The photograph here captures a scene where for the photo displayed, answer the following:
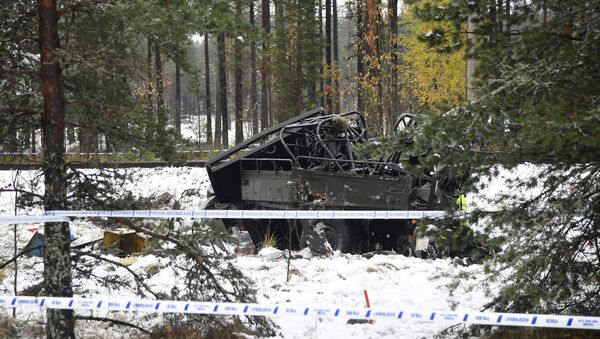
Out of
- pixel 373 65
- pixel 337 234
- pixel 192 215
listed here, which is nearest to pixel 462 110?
pixel 192 215

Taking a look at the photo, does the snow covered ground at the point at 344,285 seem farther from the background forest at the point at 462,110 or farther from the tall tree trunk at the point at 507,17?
the tall tree trunk at the point at 507,17

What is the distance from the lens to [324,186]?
9.40 meters

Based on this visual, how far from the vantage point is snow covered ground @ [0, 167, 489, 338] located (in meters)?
6.05

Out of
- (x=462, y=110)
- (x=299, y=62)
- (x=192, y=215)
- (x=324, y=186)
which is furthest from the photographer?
(x=299, y=62)

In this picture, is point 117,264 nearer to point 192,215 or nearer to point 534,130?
point 192,215

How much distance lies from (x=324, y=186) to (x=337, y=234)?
0.87 meters

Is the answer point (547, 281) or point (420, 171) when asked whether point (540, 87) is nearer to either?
point (420, 171)

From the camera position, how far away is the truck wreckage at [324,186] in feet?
30.3

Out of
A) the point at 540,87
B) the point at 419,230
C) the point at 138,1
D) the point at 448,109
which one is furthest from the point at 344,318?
the point at 138,1

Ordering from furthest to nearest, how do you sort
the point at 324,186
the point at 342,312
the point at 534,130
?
the point at 324,186 → the point at 342,312 → the point at 534,130

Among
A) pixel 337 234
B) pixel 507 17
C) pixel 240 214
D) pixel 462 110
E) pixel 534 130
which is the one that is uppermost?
pixel 507 17

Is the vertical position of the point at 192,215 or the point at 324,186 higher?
the point at 192,215

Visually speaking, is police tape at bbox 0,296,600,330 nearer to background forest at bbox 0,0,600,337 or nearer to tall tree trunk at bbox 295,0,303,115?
background forest at bbox 0,0,600,337

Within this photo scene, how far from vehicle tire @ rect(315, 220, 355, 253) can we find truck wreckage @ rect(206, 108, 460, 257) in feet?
0.05
